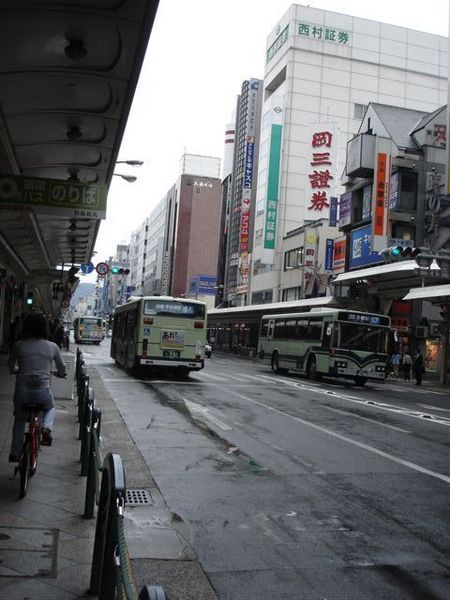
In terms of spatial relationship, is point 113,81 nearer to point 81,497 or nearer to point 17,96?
point 17,96

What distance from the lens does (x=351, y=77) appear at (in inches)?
2729

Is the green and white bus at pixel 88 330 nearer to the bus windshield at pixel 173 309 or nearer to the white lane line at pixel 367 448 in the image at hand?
the bus windshield at pixel 173 309

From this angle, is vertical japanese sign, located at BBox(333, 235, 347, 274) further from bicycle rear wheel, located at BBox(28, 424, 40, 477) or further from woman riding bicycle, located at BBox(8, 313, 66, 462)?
bicycle rear wheel, located at BBox(28, 424, 40, 477)

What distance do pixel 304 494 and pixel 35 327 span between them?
360 cm

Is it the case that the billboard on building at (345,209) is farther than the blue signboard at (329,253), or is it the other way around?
the blue signboard at (329,253)

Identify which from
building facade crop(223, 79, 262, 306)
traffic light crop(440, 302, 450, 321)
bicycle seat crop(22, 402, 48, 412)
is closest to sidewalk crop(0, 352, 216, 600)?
bicycle seat crop(22, 402, 48, 412)

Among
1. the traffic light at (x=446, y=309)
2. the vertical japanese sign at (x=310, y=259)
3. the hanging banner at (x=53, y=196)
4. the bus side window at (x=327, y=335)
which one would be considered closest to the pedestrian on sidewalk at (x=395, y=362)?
the traffic light at (x=446, y=309)

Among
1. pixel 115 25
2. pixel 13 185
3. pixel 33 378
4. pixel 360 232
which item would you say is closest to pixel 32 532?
pixel 33 378

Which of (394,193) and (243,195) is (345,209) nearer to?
(394,193)

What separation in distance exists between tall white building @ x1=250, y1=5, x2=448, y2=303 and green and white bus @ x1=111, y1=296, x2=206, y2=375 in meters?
35.3

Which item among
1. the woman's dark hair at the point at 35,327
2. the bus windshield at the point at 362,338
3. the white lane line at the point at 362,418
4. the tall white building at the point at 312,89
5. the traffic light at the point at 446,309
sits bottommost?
the white lane line at the point at 362,418

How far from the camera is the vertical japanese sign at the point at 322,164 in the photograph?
171 feet

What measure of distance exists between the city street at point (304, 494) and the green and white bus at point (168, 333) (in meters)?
6.30

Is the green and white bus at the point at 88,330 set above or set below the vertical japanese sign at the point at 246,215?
below
